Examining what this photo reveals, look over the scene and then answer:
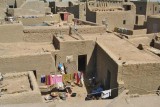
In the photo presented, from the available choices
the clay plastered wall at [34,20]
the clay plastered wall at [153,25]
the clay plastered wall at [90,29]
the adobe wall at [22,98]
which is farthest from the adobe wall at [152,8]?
the adobe wall at [22,98]

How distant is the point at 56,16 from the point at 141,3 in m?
19.8

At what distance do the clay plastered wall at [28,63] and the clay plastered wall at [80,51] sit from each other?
2.00 meters

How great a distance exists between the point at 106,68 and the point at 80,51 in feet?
10.2

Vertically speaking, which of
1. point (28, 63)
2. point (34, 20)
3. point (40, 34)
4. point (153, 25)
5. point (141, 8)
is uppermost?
point (141, 8)

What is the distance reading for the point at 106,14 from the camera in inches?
1125

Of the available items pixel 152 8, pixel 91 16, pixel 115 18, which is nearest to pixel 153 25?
pixel 115 18

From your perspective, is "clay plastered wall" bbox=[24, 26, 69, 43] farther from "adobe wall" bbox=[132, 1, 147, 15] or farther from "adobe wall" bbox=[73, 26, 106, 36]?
"adobe wall" bbox=[132, 1, 147, 15]

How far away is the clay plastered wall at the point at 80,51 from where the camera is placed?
1787cm

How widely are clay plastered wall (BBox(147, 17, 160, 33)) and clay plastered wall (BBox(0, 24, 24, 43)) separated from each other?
45.7 feet

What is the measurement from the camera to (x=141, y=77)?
45.1 feet

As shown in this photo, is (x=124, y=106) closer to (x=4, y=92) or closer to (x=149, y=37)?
(x=4, y=92)

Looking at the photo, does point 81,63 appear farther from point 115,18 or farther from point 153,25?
point 153,25

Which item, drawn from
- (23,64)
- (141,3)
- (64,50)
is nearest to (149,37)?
(64,50)

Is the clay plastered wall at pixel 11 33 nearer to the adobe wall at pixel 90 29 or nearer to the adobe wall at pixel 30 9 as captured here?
the adobe wall at pixel 90 29
